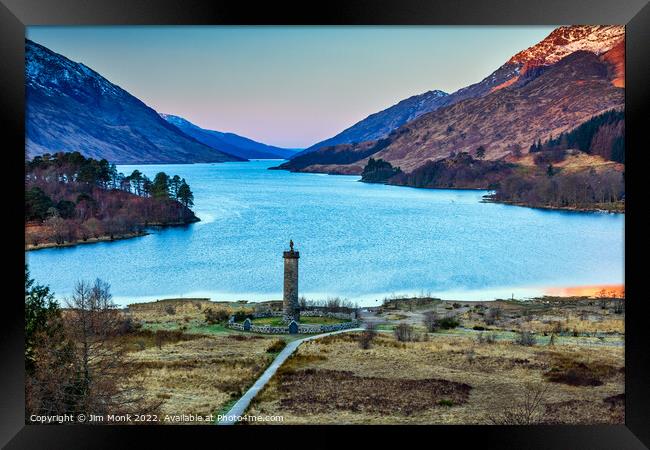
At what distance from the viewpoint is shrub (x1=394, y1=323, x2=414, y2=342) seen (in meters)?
12.0

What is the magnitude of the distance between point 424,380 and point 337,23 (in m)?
5.78

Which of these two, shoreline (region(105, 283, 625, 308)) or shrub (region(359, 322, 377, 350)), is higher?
shoreline (region(105, 283, 625, 308))

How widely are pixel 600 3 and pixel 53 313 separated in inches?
272

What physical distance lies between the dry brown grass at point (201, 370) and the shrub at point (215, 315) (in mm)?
471

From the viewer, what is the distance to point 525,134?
13656mm

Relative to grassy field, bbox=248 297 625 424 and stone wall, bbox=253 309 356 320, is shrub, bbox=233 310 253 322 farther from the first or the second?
grassy field, bbox=248 297 625 424

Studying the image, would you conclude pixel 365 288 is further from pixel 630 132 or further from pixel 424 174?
pixel 630 132

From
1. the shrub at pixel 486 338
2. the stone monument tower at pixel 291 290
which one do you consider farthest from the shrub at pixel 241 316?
the shrub at pixel 486 338

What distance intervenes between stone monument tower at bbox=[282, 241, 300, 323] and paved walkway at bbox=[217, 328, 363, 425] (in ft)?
2.23

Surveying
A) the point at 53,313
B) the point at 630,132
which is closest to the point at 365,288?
the point at 53,313

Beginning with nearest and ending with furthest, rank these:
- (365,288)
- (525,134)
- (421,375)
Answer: (421,375) < (365,288) < (525,134)

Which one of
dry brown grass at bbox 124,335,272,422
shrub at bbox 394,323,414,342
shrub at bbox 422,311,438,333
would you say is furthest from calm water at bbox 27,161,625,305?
dry brown grass at bbox 124,335,272,422

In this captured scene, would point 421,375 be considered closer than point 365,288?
Yes

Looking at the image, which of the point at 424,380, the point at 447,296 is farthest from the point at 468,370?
the point at 447,296
